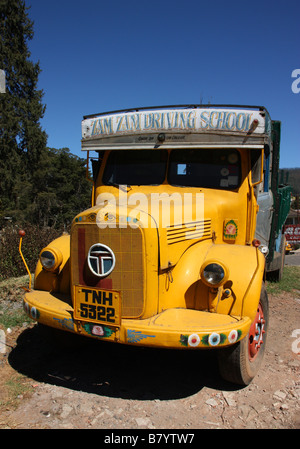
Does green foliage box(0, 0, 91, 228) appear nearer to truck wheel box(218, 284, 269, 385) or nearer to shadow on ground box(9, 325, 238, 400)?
shadow on ground box(9, 325, 238, 400)

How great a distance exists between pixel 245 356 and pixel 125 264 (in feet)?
4.69

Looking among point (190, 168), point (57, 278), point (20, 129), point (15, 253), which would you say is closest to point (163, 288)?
point (57, 278)

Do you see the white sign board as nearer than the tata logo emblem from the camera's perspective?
No

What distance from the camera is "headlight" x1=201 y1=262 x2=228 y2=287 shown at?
2992 mm

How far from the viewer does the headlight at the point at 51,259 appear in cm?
371

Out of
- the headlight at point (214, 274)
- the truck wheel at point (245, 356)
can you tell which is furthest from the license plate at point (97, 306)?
the truck wheel at point (245, 356)

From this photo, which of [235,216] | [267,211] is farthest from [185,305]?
[267,211]

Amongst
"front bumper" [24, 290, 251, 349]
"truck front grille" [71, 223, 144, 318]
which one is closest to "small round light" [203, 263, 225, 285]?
"front bumper" [24, 290, 251, 349]

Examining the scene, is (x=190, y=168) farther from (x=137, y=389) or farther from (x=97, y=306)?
(x=137, y=389)

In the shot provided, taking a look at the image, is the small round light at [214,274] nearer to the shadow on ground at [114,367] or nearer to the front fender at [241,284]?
the front fender at [241,284]

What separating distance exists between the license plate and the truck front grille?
0.08 meters

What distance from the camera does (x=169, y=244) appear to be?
327cm

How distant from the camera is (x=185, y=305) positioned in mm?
3256
